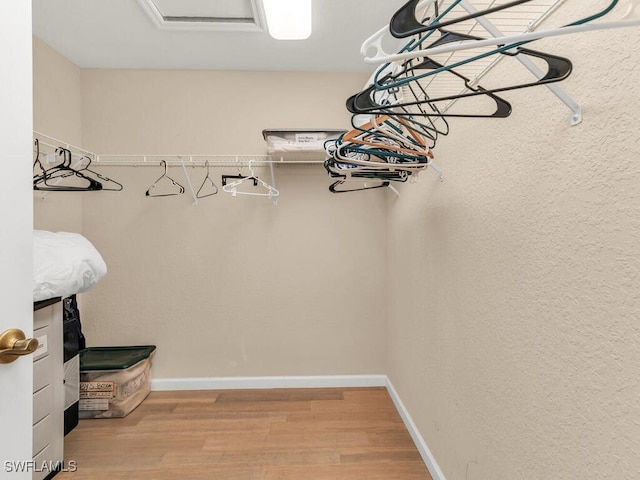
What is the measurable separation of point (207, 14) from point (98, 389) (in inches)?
94.7

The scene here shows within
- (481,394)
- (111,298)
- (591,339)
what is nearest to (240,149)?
(111,298)

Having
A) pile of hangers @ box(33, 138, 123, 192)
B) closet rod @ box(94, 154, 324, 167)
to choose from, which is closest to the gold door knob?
pile of hangers @ box(33, 138, 123, 192)

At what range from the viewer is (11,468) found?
0.73 m

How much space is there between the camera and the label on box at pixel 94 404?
7.13 ft

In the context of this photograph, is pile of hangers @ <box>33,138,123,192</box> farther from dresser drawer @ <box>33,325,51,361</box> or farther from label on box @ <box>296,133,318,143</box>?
label on box @ <box>296,133,318,143</box>

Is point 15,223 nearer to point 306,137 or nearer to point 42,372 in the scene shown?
point 42,372

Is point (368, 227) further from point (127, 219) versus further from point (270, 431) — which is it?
point (127, 219)

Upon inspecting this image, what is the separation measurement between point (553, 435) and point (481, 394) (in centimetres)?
36

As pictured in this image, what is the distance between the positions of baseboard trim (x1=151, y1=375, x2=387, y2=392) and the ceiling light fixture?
2.30m

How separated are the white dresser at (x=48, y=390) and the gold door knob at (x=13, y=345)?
Result: 3.40ft

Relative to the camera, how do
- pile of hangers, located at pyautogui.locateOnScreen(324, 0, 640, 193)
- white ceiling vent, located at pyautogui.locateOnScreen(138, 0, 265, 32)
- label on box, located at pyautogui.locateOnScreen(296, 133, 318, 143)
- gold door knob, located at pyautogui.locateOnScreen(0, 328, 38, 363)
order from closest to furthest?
pile of hangers, located at pyautogui.locateOnScreen(324, 0, 640, 193) < gold door knob, located at pyautogui.locateOnScreen(0, 328, 38, 363) < white ceiling vent, located at pyautogui.locateOnScreen(138, 0, 265, 32) < label on box, located at pyautogui.locateOnScreen(296, 133, 318, 143)

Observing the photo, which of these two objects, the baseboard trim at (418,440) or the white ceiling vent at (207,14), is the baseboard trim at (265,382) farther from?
the white ceiling vent at (207,14)

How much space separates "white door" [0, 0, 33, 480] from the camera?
0.72m

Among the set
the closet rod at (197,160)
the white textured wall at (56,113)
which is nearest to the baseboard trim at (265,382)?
the white textured wall at (56,113)
